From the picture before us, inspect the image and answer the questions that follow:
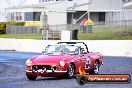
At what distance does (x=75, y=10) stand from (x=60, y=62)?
52.0m

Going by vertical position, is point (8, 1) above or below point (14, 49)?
above

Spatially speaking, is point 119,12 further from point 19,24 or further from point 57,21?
point 19,24

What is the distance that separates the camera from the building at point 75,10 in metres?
67.6

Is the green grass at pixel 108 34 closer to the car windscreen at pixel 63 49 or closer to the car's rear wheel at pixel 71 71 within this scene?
the car windscreen at pixel 63 49

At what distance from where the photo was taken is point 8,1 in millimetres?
89562

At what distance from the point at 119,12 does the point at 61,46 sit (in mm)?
52230

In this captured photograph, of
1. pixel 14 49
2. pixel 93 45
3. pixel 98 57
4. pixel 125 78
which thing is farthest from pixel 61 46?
pixel 14 49

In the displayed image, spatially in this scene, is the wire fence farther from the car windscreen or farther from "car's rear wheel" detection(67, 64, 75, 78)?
"car's rear wheel" detection(67, 64, 75, 78)

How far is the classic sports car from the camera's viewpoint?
1605cm

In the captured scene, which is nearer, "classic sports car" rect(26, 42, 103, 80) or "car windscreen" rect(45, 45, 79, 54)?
"classic sports car" rect(26, 42, 103, 80)

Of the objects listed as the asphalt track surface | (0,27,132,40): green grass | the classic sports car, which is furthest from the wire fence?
the classic sports car

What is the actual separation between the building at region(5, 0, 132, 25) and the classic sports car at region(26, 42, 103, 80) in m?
49.1

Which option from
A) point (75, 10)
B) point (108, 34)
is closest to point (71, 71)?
point (108, 34)

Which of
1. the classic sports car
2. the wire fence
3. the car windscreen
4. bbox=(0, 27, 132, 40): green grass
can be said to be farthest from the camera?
the wire fence
